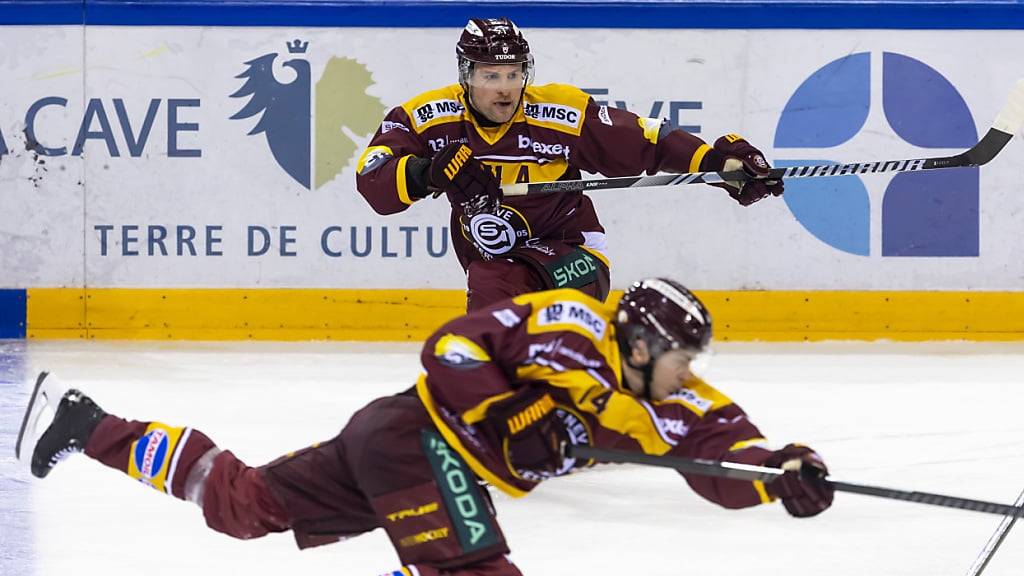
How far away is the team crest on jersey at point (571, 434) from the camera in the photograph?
2906 millimetres

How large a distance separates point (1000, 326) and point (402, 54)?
2.71m

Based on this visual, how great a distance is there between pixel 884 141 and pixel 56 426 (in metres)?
4.37

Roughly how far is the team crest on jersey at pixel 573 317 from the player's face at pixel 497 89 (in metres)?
1.60

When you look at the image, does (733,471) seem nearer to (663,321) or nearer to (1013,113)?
(663,321)

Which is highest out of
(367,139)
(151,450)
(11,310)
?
(367,139)

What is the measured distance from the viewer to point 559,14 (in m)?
6.84

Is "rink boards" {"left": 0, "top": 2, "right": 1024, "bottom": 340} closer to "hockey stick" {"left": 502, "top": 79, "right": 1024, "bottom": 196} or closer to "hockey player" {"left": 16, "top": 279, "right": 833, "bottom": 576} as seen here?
"hockey stick" {"left": 502, "top": 79, "right": 1024, "bottom": 196}

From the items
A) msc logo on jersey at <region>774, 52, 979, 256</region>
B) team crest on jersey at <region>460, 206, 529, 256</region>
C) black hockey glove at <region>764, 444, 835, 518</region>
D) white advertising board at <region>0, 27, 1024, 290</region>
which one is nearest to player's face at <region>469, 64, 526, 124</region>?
team crest on jersey at <region>460, 206, 529, 256</region>

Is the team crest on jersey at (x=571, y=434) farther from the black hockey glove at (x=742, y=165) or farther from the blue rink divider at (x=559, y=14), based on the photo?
the blue rink divider at (x=559, y=14)

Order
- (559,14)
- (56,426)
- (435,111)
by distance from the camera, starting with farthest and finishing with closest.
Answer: (559,14), (435,111), (56,426)

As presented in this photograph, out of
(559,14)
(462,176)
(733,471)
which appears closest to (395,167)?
(462,176)

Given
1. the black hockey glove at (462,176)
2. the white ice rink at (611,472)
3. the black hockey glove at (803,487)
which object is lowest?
the white ice rink at (611,472)

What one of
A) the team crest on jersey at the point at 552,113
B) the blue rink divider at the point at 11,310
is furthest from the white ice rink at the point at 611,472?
the team crest on jersey at the point at 552,113

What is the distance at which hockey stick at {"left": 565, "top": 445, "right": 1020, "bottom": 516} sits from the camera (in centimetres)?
282
